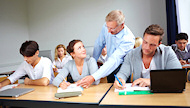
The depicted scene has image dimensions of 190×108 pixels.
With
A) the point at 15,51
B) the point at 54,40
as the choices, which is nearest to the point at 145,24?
the point at 54,40

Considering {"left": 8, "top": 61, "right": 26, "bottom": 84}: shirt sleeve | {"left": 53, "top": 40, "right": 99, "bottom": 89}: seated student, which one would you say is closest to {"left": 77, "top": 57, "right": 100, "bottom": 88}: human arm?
{"left": 53, "top": 40, "right": 99, "bottom": 89}: seated student

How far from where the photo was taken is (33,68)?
224 cm

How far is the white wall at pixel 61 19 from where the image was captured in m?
4.99

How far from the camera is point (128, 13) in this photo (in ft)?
16.9

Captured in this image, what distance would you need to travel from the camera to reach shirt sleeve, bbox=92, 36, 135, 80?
1.79m

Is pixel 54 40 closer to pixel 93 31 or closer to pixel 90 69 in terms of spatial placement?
pixel 93 31

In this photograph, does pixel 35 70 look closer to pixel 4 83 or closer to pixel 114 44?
pixel 4 83

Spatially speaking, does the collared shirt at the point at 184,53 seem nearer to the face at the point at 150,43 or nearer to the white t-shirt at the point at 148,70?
the white t-shirt at the point at 148,70

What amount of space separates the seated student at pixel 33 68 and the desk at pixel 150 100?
103 cm

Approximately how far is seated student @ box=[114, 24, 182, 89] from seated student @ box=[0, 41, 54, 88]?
97cm

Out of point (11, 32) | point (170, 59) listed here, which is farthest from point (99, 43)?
point (11, 32)

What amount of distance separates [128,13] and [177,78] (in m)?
4.17

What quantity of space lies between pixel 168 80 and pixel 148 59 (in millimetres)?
455

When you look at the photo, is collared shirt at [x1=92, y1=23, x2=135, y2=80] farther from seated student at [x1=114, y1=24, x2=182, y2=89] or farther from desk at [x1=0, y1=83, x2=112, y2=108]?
desk at [x1=0, y1=83, x2=112, y2=108]
